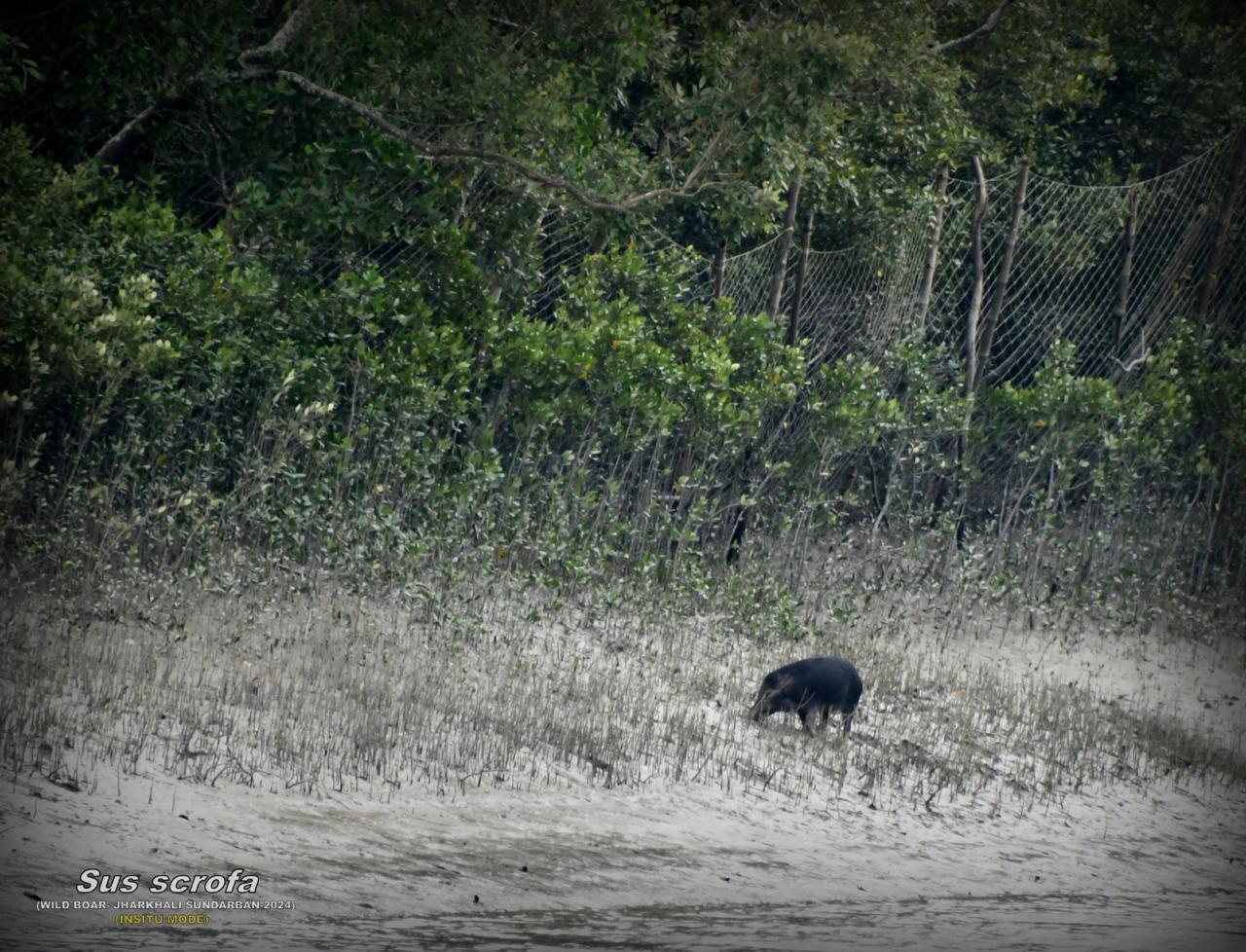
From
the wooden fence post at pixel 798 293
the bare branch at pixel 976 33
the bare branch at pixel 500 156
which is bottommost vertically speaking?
the wooden fence post at pixel 798 293

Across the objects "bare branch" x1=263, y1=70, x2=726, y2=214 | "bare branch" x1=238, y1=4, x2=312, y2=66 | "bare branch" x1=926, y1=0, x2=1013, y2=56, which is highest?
"bare branch" x1=926, y1=0, x2=1013, y2=56

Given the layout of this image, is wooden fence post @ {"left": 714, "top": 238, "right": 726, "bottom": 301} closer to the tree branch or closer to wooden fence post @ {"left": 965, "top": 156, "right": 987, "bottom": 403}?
the tree branch

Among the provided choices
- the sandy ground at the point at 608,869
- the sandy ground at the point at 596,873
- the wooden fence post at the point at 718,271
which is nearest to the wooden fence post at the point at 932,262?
the wooden fence post at the point at 718,271

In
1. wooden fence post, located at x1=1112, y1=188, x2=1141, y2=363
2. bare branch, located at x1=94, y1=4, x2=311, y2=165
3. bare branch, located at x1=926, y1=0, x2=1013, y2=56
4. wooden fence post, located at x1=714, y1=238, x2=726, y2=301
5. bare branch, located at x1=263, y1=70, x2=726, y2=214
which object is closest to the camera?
bare branch, located at x1=94, y1=4, x2=311, y2=165

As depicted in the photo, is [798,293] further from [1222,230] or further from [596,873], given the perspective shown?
[596,873]

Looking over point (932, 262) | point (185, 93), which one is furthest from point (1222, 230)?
point (185, 93)

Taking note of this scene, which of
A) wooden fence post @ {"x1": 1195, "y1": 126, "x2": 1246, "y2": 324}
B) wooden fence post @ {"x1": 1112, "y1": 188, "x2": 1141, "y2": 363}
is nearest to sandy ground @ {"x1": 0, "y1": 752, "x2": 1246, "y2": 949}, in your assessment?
wooden fence post @ {"x1": 1112, "y1": 188, "x2": 1141, "y2": 363}

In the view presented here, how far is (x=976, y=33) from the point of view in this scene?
43.6 feet

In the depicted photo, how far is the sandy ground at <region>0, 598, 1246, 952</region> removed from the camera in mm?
4746

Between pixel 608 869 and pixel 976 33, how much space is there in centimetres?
991

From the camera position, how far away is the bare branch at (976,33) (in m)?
13.1

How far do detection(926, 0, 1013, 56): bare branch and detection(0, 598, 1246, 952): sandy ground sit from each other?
7.63m

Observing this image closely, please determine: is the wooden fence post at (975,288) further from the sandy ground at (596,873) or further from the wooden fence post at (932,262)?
the sandy ground at (596,873)

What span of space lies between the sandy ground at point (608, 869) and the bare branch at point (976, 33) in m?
7.63
